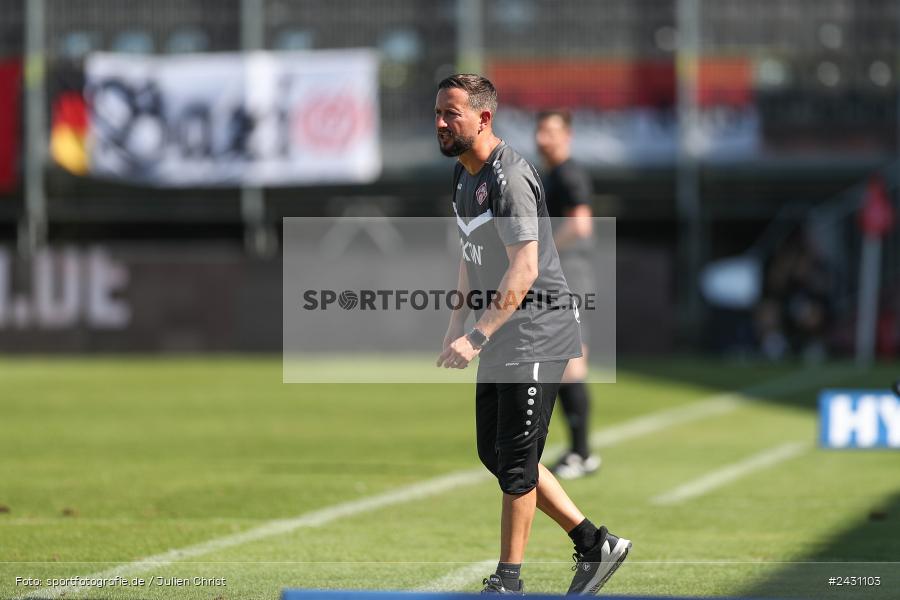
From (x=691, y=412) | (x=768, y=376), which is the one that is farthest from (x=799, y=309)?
(x=691, y=412)

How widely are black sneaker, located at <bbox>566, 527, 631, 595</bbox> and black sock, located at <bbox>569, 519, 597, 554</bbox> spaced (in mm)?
18

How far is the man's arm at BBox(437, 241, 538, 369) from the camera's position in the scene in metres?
5.67

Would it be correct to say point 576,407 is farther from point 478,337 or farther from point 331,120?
point 331,120

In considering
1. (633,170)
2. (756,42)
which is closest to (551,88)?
(633,170)

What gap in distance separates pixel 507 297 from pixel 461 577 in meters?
1.52

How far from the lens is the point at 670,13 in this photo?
31859mm

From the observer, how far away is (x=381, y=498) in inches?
362

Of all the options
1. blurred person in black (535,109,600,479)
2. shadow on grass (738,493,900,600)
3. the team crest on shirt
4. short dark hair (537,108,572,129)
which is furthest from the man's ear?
short dark hair (537,108,572,129)

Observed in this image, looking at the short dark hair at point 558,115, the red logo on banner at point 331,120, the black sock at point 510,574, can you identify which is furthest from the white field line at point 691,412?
the red logo on banner at point 331,120

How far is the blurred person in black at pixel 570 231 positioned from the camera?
974 cm

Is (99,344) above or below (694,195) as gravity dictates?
below

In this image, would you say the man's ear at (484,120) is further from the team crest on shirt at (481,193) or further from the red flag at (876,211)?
the red flag at (876,211)

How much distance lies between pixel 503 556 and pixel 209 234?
27585 millimetres

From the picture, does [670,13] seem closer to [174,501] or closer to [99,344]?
[99,344]
